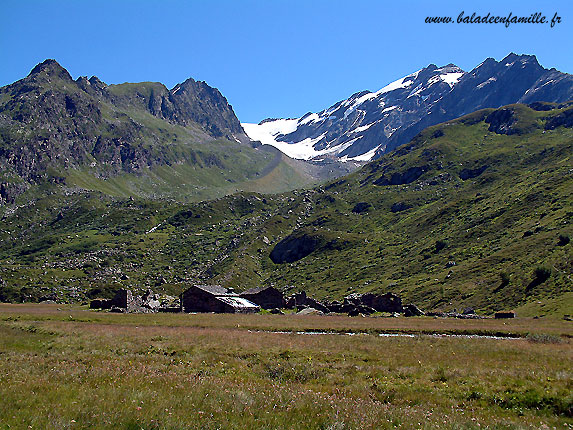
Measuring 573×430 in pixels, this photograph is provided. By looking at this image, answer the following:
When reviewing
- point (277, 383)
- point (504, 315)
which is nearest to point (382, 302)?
point (504, 315)

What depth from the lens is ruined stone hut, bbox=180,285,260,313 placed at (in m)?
84.4

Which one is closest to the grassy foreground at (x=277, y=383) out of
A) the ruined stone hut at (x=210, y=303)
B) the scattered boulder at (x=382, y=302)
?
the ruined stone hut at (x=210, y=303)

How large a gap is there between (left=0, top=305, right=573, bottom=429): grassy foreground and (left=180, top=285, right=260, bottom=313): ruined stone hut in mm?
43617

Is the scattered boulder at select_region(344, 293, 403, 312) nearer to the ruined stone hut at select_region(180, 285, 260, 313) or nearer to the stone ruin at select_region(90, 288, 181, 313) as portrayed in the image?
the ruined stone hut at select_region(180, 285, 260, 313)

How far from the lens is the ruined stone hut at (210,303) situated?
84.4m

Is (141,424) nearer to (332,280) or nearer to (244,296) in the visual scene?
(244,296)

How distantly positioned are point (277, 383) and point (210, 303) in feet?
216

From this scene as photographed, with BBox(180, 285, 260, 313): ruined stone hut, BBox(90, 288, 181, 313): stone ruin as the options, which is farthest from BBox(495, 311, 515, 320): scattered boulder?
BBox(90, 288, 181, 313): stone ruin

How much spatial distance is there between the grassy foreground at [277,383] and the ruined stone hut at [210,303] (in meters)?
43.6

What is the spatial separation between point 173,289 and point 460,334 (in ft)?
422

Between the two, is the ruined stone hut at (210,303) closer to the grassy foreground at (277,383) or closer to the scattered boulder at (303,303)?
the scattered boulder at (303,303)

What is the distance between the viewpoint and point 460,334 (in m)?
52.0

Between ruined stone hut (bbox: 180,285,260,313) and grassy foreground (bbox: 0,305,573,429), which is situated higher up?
ruined stone hut (bbox: 180,285,260,313)

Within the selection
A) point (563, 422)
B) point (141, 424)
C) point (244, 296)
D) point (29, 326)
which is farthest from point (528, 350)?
point (244, 296)
